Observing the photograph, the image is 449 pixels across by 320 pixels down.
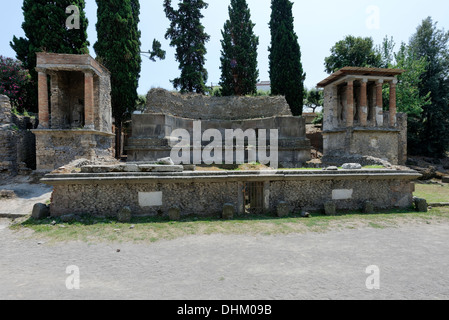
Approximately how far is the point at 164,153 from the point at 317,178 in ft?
33.2

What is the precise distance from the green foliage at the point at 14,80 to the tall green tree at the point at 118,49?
4880 mm

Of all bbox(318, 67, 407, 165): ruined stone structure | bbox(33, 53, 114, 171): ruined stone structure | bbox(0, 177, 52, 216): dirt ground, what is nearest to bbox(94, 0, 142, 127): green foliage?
bbox(33, 53, 114, 171): ruined stone structure

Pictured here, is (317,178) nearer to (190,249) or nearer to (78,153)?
(190,249)

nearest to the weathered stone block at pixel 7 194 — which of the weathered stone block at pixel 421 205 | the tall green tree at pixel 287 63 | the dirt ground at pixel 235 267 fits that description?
the dirt ground at pixel 235 267

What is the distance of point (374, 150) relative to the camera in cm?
1583

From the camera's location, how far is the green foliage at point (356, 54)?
80.6 ft

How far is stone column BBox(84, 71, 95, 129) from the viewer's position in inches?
495

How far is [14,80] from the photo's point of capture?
1575cm

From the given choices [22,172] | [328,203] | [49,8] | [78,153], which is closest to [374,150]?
[328,203]

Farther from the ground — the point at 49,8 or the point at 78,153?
the point at 49,8

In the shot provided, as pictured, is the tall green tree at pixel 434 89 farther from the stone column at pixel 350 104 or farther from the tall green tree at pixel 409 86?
the stone column at pixel 350 104

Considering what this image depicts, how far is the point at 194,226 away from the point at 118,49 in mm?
17443

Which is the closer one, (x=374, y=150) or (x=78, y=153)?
(x=78, y=153)
